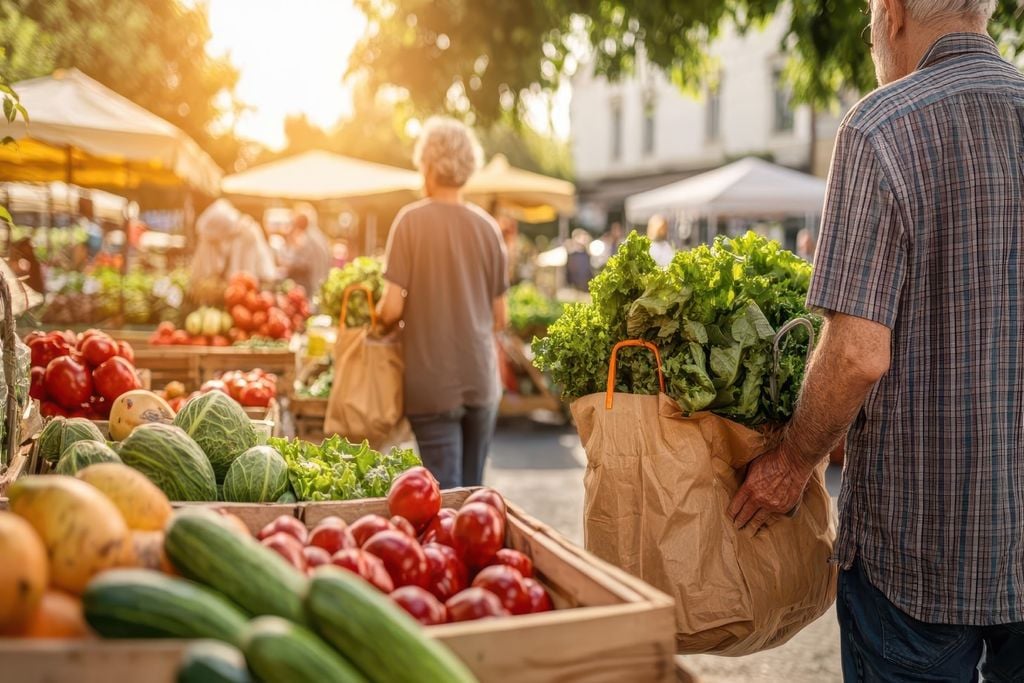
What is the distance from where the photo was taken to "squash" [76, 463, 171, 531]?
5.51 ft

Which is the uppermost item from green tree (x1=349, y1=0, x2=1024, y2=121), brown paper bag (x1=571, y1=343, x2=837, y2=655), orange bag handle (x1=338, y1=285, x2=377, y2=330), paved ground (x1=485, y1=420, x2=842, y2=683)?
green tree (x1=349, y1=0, x2=1024, y2=121)

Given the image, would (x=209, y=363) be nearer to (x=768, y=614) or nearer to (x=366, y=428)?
(x=366, y=428)

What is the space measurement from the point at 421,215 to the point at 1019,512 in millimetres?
3094

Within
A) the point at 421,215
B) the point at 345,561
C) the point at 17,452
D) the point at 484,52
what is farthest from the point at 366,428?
the point at 484,52

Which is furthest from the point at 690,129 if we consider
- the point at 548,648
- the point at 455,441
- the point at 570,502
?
the point at 548,648

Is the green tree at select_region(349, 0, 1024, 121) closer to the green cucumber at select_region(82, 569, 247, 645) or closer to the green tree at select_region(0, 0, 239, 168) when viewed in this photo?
the green tree at select_region(0, 0, 239, 168)

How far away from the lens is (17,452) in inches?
118

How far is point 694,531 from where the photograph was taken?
2.53 metres

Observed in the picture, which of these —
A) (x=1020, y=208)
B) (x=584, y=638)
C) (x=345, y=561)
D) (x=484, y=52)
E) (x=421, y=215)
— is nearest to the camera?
(x=584, y=638)

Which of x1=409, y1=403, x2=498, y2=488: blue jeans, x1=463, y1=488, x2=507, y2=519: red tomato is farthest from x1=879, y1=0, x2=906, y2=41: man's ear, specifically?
x1=409, y1=403, x2=498, y2=488: blue jeans

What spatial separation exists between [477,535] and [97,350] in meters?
2.92

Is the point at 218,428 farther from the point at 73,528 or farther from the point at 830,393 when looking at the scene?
the point at 830,393

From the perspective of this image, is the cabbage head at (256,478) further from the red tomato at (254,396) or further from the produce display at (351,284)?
the produce display at (351,284)

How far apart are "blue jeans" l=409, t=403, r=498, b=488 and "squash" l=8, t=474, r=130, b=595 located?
3.07 metres
